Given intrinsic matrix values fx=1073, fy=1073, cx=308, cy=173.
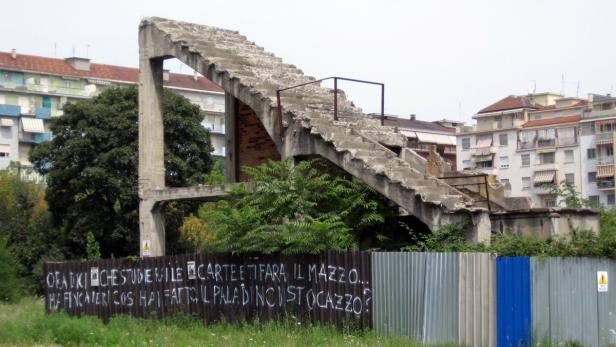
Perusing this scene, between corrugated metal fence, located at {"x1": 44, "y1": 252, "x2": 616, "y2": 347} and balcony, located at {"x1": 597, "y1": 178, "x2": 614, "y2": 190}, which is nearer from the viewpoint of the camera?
corrugated metal fence, located at {"x1": 44, "y1": 252, "x2": 616, "y2": 347}

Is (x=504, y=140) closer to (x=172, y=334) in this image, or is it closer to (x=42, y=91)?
(x=42, y=91)

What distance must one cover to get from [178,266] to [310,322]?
4445 millimetres

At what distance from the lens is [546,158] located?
12412 centimetres

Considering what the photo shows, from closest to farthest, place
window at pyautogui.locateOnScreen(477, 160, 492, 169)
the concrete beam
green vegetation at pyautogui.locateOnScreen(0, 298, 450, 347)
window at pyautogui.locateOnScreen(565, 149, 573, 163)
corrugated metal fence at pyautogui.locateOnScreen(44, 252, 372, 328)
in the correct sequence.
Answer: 1. green vegetation at pyautogui.locateOnScreen(0, 298, 450, 347)
2. corrugated metal fence at pyautogui.locateOnScreen(44, 252, 372, 328)
3. the concrete beam
4. window at pyautogui.locateOnScreen(565, 149, 573, 163)
5. window at pyautogui.locateOnScreen(477, 160, 492, 169)

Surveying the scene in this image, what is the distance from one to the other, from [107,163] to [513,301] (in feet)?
129

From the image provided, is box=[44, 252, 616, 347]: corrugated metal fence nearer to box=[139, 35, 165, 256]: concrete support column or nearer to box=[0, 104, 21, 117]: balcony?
box=[139, 35, 165, 256]: concrete support column

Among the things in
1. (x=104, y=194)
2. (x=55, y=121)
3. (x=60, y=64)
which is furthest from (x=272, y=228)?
(x=60, y=64)

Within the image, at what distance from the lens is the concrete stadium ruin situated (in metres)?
21.5

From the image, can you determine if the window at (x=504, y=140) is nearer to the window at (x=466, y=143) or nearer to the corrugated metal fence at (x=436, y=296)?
the window at (x=466, y=143)

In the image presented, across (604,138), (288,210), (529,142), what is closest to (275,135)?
(288,210)

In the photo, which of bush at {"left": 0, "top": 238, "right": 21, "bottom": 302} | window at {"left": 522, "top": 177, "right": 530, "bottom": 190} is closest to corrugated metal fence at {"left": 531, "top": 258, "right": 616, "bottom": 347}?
bush at {"left": 0, "top": 238, "right": 21, "bottom": 302}

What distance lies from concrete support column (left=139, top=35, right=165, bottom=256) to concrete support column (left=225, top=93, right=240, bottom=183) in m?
1.85

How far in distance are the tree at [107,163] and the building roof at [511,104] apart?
264ft

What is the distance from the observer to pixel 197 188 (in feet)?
92.1
